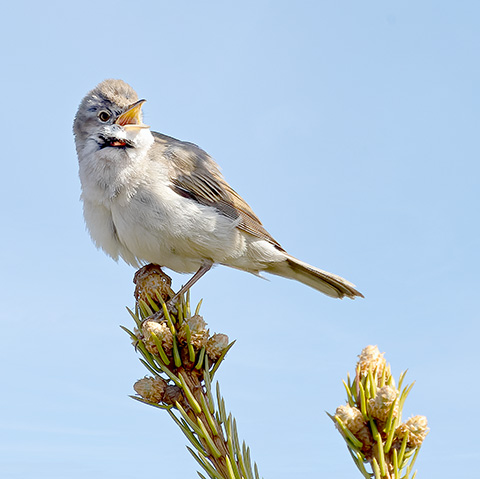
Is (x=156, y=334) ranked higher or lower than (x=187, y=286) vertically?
lower

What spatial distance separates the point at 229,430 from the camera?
8.53 ft

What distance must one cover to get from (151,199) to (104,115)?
3.54 feet

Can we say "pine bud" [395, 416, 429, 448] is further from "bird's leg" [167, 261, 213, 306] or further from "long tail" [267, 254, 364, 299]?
"long tail" [267, 254, 364, 299]

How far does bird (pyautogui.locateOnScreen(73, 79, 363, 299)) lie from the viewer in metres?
4.42

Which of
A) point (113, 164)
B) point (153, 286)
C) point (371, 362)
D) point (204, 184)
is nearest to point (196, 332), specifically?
point (153, 286)

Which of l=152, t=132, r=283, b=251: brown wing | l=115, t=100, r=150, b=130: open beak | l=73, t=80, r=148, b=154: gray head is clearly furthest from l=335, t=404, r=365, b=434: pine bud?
l=115, t=100, r=150, b=130: open beak

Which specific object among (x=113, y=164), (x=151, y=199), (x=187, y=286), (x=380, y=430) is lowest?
(x=380, y=430)

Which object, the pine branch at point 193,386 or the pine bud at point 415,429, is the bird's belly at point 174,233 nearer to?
the pine branch at point 193,386

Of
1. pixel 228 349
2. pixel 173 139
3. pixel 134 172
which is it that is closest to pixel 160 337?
pixel 228 349

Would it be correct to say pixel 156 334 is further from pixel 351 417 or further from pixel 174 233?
pixel 174 233

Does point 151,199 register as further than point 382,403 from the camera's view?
Yes

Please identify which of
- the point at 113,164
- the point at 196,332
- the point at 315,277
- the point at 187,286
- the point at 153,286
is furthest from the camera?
the point at 315,277

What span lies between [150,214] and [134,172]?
0.41 metres

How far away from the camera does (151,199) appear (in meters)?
A: 4.39
